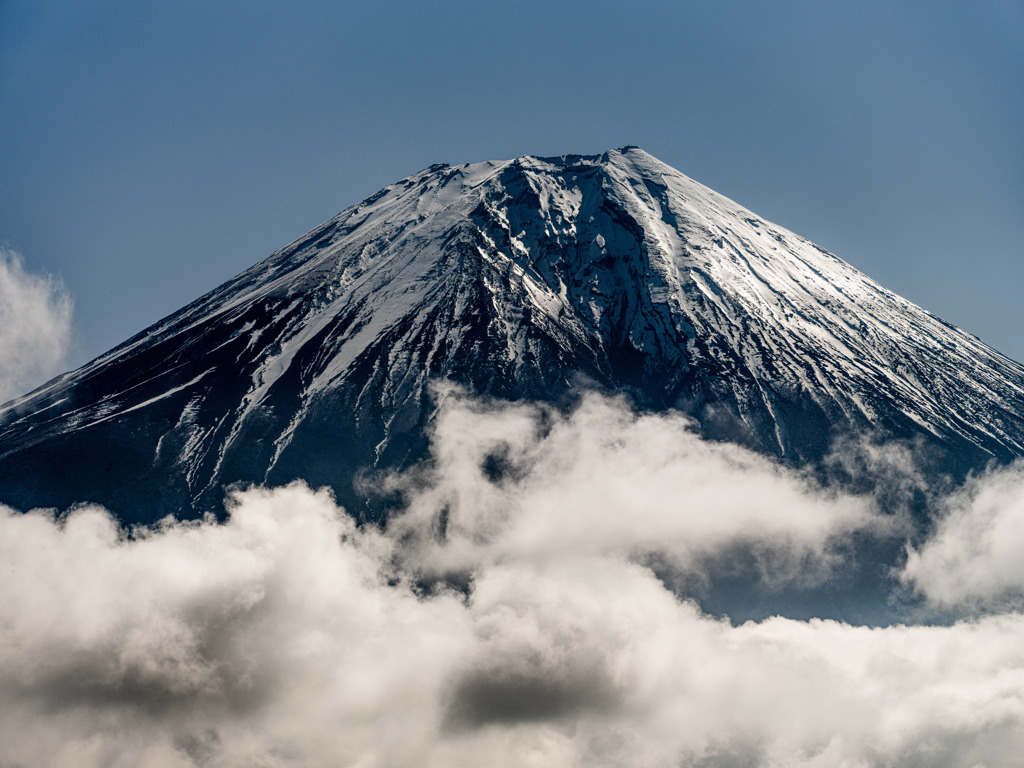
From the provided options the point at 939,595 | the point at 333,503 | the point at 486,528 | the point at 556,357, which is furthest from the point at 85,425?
the point at 939,595

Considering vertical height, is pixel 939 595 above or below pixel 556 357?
below

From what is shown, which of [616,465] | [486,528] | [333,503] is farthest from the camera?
[616,465]

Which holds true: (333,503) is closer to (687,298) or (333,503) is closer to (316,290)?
(316,290)

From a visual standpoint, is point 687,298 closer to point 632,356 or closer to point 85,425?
point 632,356

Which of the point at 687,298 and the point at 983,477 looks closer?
Result: the point at 983,477

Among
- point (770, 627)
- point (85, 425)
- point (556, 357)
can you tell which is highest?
point (556, 357)

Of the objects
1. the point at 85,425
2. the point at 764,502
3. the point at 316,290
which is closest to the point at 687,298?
the point at 764,502

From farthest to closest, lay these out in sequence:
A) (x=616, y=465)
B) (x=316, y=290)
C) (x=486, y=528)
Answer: (x=316, y=290) → (x=616, y=465) → (x=486, y=528)
